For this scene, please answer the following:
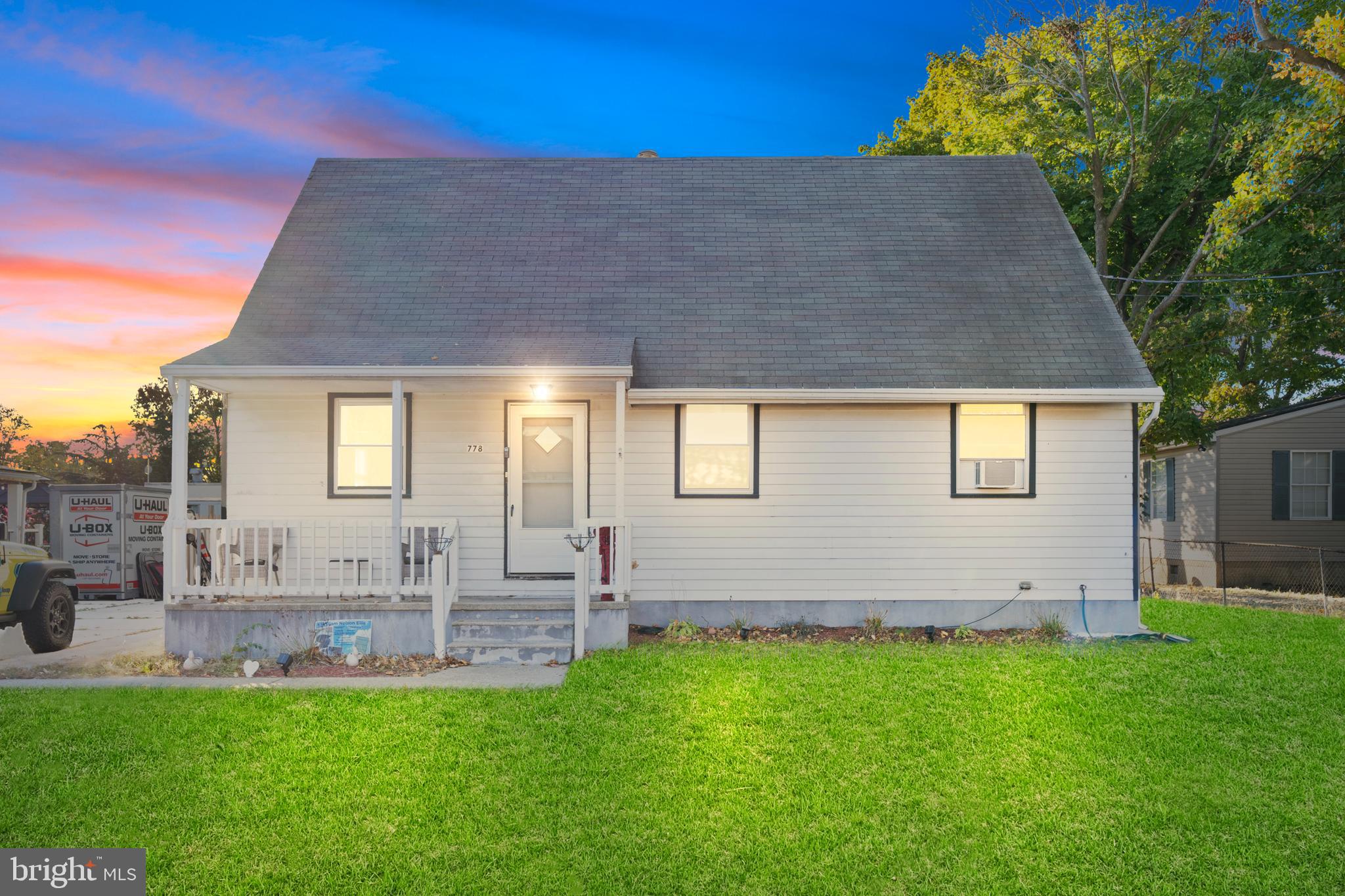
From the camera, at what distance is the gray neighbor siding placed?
1870 cm

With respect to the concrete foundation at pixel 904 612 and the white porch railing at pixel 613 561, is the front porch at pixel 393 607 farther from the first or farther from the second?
the concrete foundation at pixel 904 612

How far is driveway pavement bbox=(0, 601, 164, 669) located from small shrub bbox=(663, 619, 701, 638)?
5239 mm

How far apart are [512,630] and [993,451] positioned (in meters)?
5.79

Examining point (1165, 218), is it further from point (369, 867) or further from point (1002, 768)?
point (369, 867)

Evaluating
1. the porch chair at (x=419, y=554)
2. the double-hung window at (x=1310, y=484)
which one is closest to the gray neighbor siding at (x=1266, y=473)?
the double-hung window at (x=1310, y=484)

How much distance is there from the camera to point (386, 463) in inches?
415

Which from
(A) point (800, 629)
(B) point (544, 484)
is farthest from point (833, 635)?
(B) point (544, 484)

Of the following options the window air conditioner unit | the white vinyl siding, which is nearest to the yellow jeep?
the white vinyl siding

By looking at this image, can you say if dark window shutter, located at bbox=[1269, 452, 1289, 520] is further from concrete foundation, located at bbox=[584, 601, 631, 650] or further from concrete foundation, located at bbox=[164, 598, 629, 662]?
concrete foundation, located at bbox=[164, 598, 629, 662]

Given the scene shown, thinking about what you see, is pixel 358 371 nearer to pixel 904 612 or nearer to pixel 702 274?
pixel 702 274

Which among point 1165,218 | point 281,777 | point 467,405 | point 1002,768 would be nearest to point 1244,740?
point 1002,768

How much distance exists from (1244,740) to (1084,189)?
14.0 m

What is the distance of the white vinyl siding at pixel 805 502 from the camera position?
34.3 feet

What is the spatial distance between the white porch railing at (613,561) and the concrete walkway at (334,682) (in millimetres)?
1188
